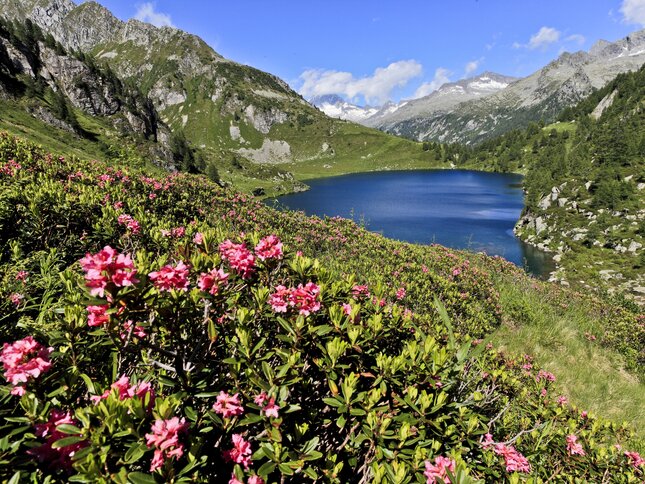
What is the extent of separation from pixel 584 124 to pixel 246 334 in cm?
19388

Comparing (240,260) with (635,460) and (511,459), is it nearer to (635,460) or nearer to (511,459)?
(511,459)

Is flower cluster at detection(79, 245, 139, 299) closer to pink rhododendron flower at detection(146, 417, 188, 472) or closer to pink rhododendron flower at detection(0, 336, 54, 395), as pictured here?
pink rhododendron flower at detection(0, 336, 54, 395)

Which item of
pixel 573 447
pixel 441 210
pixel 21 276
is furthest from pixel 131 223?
pixel 441 210

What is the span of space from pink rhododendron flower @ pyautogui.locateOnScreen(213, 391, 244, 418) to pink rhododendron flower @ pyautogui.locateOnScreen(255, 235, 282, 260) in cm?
141

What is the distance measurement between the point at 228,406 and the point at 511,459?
A: 106 inches

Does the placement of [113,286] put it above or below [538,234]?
above

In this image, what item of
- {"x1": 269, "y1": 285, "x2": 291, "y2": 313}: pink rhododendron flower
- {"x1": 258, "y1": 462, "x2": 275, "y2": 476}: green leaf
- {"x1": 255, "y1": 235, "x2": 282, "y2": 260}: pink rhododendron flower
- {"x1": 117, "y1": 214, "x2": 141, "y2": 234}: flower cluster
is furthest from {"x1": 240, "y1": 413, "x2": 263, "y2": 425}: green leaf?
{"x1": 117, "y1": 214, "x2": 141, "y2": 234}: flower cluster

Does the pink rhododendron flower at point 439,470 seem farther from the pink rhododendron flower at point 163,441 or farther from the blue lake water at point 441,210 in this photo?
the blue lake water at point 441,210

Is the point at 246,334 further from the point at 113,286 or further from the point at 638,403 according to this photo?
the point at 638,403

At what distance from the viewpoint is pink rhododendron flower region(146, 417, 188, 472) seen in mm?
1851

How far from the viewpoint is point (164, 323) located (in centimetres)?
279

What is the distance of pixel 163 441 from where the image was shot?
1.89m

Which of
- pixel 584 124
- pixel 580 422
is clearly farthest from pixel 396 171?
pixel 580 422

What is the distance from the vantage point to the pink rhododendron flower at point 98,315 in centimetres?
243
